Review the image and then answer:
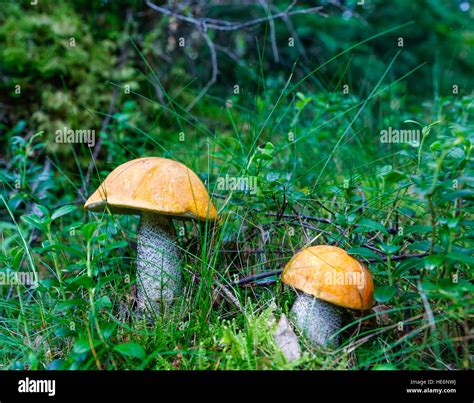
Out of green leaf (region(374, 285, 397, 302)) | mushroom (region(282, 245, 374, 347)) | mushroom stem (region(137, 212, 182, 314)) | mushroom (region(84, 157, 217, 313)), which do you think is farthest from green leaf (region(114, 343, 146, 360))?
green leaf (region(374, 285, 397, 302))

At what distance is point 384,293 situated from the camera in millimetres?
1363

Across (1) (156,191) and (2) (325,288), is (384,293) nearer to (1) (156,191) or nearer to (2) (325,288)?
(2) (325,288)

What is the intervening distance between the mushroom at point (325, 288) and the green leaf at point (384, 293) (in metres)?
Result: 0.05

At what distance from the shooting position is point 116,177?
5.12 feet

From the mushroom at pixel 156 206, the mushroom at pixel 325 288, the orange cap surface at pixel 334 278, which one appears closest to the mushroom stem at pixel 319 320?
the mushroom at pixel 325 288

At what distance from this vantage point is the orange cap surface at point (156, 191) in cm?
147

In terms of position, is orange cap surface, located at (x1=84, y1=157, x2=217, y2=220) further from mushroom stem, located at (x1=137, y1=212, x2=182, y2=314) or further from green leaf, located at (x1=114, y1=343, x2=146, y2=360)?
green leaf, located at (x1=114, y1=343, x2=146, y2=360)

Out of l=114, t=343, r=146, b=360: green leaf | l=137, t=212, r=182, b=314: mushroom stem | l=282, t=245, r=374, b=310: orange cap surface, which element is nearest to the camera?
l=114, t=343, r=146, b=360: green leaf

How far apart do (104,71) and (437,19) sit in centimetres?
405

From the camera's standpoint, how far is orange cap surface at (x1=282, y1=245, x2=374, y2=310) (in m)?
1.37

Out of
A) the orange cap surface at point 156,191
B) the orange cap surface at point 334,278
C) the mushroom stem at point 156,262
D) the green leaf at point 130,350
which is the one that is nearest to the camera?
the green leaf at point 130,350

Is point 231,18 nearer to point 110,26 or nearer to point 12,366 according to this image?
point 110,26

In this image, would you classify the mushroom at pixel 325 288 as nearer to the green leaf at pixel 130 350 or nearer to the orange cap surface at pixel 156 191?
the orange cap surface at pixel 156 191

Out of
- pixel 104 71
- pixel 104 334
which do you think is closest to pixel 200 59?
pixel 104 71
